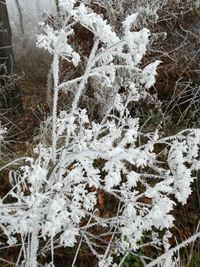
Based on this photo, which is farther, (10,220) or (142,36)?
(142,36)

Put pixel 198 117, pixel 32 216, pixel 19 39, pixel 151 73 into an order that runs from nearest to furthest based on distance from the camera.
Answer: pixel 32 216, pixel 151 73, pixel 198 117, pixel 19 39

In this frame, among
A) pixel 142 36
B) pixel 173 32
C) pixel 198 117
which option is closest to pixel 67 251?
pixel 142 36

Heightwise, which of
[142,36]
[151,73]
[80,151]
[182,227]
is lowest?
[182,227]

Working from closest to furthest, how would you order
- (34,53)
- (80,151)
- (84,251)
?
(80,151) → (84,251) → (34,53)

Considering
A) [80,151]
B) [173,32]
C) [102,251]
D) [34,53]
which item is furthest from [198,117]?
[34,53]

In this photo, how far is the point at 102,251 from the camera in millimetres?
3945

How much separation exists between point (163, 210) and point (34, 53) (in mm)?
8458

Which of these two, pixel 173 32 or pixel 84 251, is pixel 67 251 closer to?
pixel 84 251

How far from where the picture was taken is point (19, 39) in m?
11.5

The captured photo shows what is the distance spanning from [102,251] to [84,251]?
0.16 meters

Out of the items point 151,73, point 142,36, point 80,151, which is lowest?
point 80,151

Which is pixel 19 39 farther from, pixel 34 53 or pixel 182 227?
pixel 182 227

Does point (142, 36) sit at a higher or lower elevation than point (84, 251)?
higher

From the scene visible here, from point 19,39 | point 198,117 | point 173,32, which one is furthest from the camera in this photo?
point 19,39
